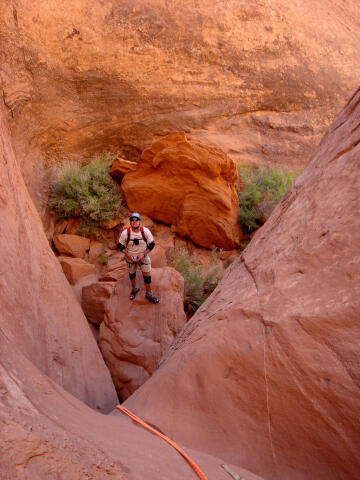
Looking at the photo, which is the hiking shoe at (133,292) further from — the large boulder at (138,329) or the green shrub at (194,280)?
the green shrub at (194,280)

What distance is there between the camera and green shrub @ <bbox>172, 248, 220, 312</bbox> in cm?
584

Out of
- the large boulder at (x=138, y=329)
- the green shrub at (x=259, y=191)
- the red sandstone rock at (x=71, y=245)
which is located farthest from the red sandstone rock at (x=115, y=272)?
the green shrub at (x=259, y=191)

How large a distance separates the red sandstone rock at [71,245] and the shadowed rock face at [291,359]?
4688 mm

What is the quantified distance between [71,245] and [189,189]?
2.86 metres

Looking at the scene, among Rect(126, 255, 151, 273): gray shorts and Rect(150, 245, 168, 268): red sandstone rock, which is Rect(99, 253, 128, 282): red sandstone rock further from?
Rect(126, 255, 151, 273): gray shorts

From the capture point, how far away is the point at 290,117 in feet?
31.2

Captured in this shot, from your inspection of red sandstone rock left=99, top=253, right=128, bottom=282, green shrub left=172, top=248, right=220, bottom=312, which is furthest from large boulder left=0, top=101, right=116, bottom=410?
green shrub left=172, top=248, right=220, bottom=312

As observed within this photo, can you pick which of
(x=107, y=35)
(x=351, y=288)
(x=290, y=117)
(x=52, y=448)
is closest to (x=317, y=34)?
(x=290, y=117)

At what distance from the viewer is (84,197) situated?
688 centimetres

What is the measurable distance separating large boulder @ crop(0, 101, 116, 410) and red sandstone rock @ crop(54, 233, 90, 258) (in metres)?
2.47

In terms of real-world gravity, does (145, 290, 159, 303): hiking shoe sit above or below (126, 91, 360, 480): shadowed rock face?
below

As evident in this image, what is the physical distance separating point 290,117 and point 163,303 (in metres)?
7.69

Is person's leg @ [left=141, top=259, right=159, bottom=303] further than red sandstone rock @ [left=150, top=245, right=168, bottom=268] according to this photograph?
No

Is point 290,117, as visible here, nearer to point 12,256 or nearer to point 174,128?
point 174,128
